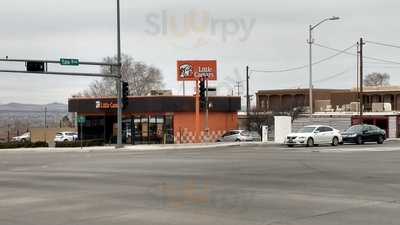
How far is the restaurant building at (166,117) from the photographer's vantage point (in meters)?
58.6

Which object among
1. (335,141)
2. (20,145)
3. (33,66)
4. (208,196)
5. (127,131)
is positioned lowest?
(20,145)

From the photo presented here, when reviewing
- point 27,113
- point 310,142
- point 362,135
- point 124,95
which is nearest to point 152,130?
point 124,95

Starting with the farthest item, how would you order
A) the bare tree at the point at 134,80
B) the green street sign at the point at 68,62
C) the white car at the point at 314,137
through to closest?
the bare tree at the point at 134,80 < the white car at the point at 314,137 < the green street sign at the point at 68,62

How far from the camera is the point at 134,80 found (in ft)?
349

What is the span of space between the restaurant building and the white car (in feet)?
51.3

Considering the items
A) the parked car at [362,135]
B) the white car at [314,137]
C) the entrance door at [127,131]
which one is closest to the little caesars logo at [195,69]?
the entrance door at [127,131]

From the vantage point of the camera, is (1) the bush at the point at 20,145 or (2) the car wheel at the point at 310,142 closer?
(2) the car wheel at the point at 310,142

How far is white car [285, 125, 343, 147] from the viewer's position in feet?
143

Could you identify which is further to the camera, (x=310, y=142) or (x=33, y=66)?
(x=310, y=142)

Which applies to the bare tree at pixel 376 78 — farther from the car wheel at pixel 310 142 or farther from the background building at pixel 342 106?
the car wheel at pixel 310 142

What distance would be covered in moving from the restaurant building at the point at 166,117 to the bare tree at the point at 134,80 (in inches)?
1676

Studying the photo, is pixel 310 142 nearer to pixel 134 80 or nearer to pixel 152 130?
pixel 152 130

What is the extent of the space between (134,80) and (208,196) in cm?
9315

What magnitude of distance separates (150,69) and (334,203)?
98.6 metres
